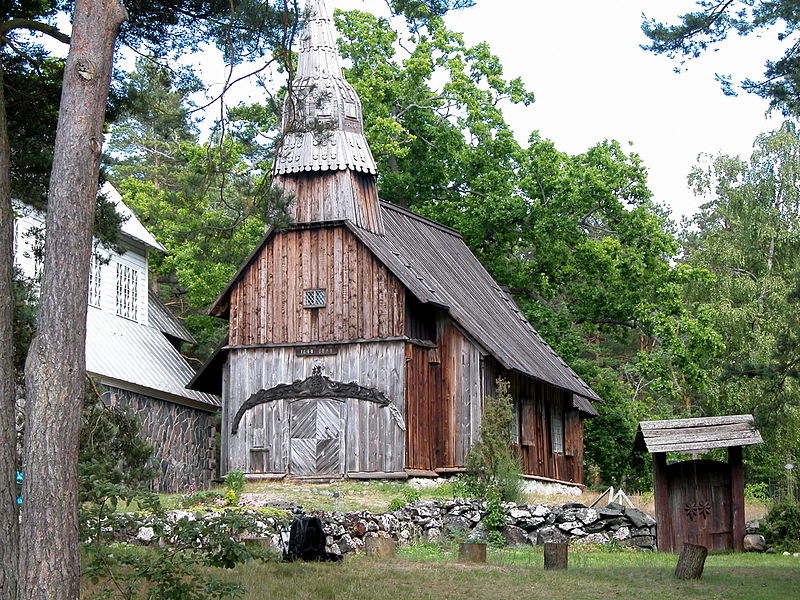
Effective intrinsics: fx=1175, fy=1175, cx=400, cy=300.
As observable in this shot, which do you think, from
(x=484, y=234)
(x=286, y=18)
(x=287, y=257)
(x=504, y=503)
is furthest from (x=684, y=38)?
(x=484, y=234)

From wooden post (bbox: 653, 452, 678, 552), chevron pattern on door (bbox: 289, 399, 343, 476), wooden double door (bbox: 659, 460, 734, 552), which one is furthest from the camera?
chevron pattern on door (bbox: 289, 399, 343, 476)

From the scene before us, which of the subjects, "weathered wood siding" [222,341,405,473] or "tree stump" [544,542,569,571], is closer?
"tree stump" [544,542,569,571]

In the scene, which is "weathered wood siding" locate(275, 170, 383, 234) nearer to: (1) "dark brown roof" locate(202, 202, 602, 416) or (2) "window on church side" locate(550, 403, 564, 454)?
(1) "dark brown roof" locate(202, 202, 602, 416)

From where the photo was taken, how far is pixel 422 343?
1133 inches

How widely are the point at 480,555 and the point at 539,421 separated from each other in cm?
1535

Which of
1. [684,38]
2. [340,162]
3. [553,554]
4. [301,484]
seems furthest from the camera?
[340,162]

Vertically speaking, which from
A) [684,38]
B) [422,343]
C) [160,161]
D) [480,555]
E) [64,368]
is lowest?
[480,555]

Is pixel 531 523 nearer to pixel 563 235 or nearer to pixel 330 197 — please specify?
pixel 330 197

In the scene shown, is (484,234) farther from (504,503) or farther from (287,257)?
(504,503)

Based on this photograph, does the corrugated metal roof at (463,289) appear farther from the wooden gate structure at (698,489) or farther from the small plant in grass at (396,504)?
the wooden gate structure at (698,489)

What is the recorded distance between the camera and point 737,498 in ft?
69.9

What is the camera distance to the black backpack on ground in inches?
642

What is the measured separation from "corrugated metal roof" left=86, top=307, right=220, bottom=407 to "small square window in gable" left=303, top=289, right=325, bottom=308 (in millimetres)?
4607

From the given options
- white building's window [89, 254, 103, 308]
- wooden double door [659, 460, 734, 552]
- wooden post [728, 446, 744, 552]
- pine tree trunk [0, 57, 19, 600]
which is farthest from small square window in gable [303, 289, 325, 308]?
pine tree trunk [0, 57, 19, 600]
